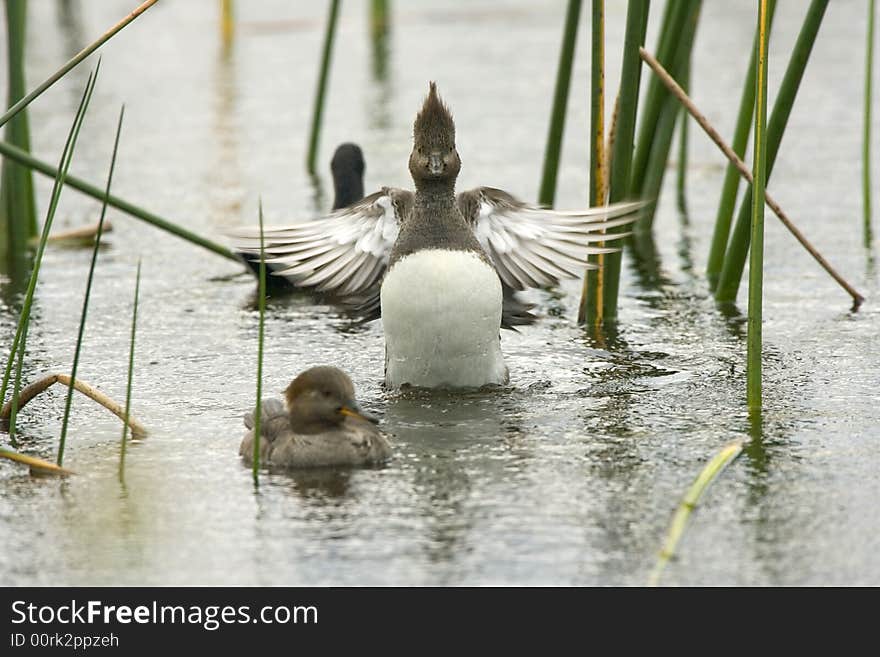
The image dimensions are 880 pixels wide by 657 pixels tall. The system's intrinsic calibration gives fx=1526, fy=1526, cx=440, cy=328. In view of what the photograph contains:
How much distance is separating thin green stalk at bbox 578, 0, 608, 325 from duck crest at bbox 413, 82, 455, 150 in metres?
0.75

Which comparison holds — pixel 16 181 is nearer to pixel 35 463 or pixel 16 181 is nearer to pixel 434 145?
pixel 434 145

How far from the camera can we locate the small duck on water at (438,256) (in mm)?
5570

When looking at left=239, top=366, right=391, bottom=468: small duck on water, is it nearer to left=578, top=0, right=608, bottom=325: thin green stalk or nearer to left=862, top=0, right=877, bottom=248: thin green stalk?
left=578, top=0, right=608, bottom=325: thin green stalk

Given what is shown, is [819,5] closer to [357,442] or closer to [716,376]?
[716,376]

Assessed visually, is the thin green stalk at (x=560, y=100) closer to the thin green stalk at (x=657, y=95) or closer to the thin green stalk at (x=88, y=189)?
the thin green stalk at (x=657, y=95)

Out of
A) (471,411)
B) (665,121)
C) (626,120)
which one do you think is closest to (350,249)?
(471,411)

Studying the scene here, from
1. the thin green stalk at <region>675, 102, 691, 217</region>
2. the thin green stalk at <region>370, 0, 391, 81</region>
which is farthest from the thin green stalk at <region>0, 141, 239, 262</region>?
the thin green stalk at <region>370, 0, 391, 81</region>

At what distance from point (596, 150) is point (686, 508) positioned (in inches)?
101

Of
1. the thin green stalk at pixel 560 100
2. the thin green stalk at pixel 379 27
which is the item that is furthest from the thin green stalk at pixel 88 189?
the thin green stalk at pixel 379 27

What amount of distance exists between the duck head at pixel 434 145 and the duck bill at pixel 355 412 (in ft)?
3.90

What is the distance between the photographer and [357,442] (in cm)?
489

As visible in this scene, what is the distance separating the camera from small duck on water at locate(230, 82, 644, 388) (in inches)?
219

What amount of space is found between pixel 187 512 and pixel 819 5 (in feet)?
10.2
